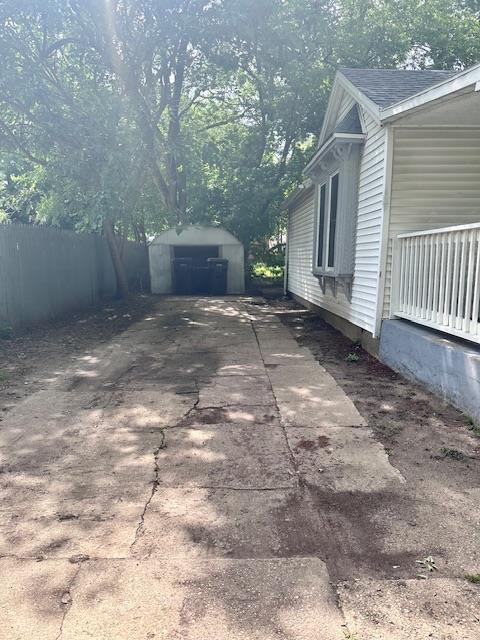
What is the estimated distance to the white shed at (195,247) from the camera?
17312 millimetres

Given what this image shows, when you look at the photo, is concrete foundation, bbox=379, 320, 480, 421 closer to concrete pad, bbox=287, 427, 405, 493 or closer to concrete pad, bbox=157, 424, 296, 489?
concrete pad, bbox=287, 427, 405, 493

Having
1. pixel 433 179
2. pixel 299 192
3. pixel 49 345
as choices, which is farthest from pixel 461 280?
pixel 299 192

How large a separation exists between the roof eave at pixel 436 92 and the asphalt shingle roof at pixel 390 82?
34 centimetres

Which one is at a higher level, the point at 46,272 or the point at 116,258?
the point at 116,258

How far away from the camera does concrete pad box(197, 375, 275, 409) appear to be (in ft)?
16.1

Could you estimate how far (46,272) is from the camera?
9812 mm

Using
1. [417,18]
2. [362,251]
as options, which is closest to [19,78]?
[362,251]

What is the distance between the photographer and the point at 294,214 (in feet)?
49.6

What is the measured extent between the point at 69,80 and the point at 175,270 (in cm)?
717

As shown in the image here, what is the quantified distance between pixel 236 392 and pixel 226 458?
5.55 feet

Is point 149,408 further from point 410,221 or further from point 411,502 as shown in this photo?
point 410,221

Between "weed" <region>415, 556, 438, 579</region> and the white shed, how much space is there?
15.4m

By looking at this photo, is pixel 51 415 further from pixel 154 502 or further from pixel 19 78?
pixel 19 78

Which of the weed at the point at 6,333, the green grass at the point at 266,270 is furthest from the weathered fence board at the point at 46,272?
the green grass at the point at 266,270
